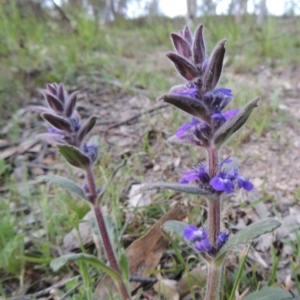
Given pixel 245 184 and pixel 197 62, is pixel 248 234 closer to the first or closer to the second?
pixel 245 184

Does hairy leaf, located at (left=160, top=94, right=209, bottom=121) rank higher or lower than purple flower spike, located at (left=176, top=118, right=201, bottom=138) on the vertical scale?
higher

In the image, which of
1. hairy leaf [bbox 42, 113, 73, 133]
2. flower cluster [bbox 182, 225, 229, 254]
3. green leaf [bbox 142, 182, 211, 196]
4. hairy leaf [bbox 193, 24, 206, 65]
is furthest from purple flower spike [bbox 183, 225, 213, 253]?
hairy leaf [bbox 42, 113, 73, 133]

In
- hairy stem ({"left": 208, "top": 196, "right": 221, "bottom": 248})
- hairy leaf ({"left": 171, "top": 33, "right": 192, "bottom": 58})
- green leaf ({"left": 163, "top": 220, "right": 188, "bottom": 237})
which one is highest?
hairy leaf ({"left": 171, "top": 33, "right": 192, "bottom": 58})

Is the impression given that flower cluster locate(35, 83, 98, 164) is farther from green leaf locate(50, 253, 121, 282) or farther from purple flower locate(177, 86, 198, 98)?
purple flower locate(177, 86, 198, 98)

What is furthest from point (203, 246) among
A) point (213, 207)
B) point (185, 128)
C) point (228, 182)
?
point (185, 128)

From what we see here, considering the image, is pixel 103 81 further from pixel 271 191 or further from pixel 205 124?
pixel 205 124

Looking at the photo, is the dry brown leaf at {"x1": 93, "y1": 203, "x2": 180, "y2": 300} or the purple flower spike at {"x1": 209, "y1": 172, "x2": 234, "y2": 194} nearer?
the purple flower spike at {"x1": 209, "y1": 172, "x2": 234, "y2": 194}
